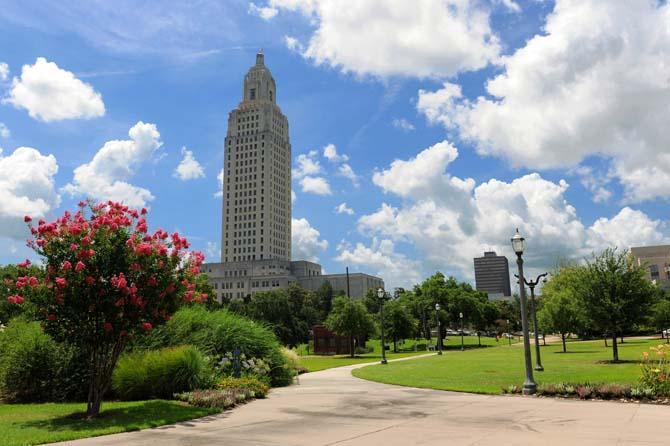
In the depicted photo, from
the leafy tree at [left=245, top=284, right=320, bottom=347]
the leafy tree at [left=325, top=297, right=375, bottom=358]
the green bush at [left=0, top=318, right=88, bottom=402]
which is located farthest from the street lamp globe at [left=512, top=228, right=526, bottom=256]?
the leafy tree at [left=245, top=284, right=320, bottom=347]

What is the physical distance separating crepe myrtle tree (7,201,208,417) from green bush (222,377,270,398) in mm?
3983

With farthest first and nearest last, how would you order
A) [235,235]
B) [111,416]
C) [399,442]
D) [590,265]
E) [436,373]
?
[235,235]
[590,265]
[436,373]
[111,416]
[399,442]

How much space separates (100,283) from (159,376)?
16.4 ft

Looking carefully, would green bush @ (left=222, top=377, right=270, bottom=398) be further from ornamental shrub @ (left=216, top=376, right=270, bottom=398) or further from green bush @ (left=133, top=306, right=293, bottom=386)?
green bush @ (left=133, top=306, right=293, bottom=386)

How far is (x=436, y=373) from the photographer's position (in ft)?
82.8

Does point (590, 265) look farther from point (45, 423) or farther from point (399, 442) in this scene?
point (45, 423)

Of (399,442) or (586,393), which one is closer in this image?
(399,442)

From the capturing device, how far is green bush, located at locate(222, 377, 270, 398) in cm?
1700

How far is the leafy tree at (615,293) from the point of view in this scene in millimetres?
30203

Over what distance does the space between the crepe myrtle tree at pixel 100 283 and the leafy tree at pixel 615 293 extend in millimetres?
25475

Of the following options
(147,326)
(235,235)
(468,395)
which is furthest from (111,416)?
(235,235)

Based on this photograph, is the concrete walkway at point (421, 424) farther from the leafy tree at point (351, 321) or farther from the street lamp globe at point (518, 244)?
the leafy tree at point (351, 321)

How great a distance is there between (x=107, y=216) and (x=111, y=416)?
16.6 feet

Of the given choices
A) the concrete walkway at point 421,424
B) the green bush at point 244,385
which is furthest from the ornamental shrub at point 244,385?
the concrete walkway at point 421,424
